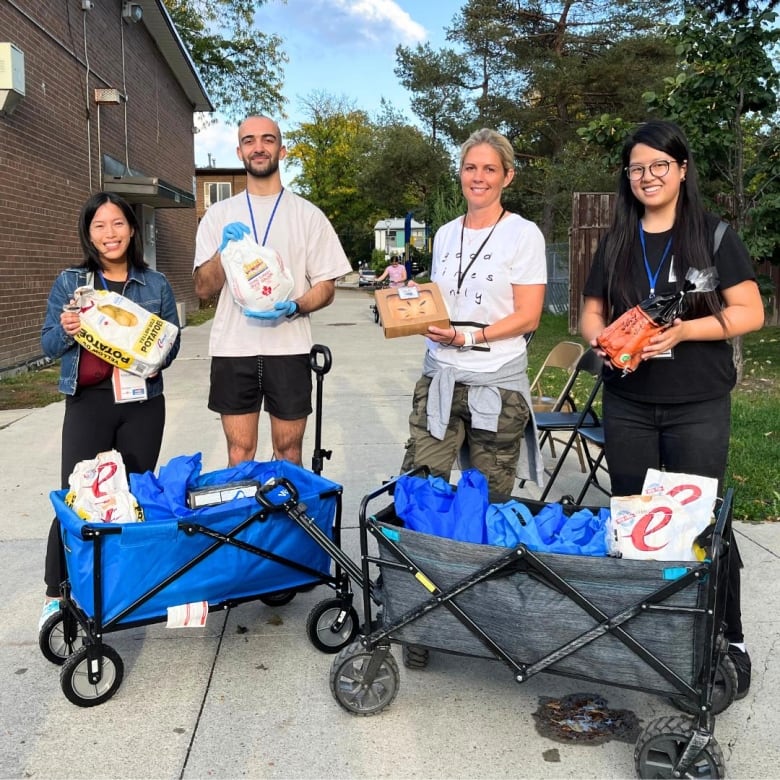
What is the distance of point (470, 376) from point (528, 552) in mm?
1024

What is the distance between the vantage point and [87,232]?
3.19 meters

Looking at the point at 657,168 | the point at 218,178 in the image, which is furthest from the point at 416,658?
the point at 218,178

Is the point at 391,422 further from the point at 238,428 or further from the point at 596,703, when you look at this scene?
the point at 596,703

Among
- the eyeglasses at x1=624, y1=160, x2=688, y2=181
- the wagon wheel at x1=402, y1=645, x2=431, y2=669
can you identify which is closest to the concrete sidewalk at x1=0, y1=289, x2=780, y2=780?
the wagon wheel at x1=402, y1=645, x2=431, y2=669

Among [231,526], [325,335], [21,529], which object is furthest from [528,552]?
[325,335]

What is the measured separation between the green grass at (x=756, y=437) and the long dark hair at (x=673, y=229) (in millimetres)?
2574

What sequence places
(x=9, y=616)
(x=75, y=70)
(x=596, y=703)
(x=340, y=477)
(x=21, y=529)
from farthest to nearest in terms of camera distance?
(x=75, y=70), (x=340, y=477), (x=21, y=529), (x=9, y=616), (x=596, y=703)

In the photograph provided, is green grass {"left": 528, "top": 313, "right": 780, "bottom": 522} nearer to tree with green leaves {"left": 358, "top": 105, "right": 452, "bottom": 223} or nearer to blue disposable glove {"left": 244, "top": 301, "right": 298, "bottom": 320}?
blue disposable glove {"left": 244, "top": 301, "right": 298, "bottom": 320}

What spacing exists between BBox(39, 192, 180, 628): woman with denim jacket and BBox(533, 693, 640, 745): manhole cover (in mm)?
1843

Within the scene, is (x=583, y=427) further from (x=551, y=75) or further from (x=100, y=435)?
(x=551, y=75)

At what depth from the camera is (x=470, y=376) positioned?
125 inches

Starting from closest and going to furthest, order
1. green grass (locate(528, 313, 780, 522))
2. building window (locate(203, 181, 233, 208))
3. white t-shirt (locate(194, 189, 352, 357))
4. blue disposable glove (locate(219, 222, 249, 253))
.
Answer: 1. blue disposable glove (locate(219, 222, 249, 253))
2. white t-shirt (locate(194, 189, 352, 357))
3. green grass (locate(528, 313, 780, 522))
4. building window (locate(203, 181, 233, 208))

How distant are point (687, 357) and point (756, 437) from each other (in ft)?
13.6

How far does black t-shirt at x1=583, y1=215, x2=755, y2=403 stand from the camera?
258 cm
